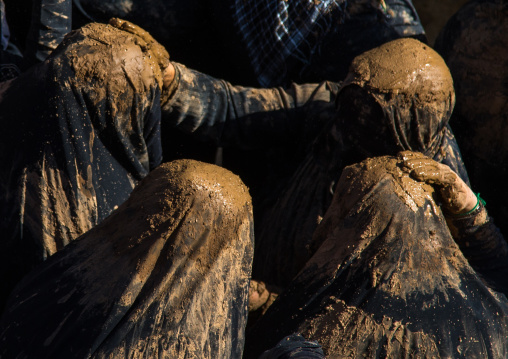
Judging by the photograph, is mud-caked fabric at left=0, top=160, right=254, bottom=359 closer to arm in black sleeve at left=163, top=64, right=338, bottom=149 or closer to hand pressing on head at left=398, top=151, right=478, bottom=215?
hand pressing on head at left=398, top=151, right=478, bottom=215

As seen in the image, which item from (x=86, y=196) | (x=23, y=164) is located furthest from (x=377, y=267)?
(x=23, y=164)

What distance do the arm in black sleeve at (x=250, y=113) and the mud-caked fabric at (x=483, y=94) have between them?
863 millimetres

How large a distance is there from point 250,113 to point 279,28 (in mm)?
527

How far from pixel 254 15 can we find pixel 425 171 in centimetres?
135

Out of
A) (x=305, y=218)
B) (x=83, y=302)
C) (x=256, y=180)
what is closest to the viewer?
(x=83, y=302)

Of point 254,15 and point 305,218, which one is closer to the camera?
point 305,218

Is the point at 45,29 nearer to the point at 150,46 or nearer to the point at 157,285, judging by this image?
the point at 150,46

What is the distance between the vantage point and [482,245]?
2.12 metres

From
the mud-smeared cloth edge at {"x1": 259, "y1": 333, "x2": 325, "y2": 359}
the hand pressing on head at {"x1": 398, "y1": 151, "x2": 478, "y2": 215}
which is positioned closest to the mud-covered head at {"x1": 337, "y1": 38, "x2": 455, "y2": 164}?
the hand pressing on head at {"x1": 398, "y1": 151, "x2": 478, "y2": 215}

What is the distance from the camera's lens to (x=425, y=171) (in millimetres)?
1875

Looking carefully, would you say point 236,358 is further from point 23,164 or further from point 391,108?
point 391,108

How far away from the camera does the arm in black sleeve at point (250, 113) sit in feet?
8.33

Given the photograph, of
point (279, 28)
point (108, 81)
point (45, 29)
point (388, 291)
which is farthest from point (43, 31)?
point (388, 291)

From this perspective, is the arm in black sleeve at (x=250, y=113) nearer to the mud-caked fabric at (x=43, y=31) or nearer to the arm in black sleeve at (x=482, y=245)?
the mud-caked fabric at (x=43, y=31)
